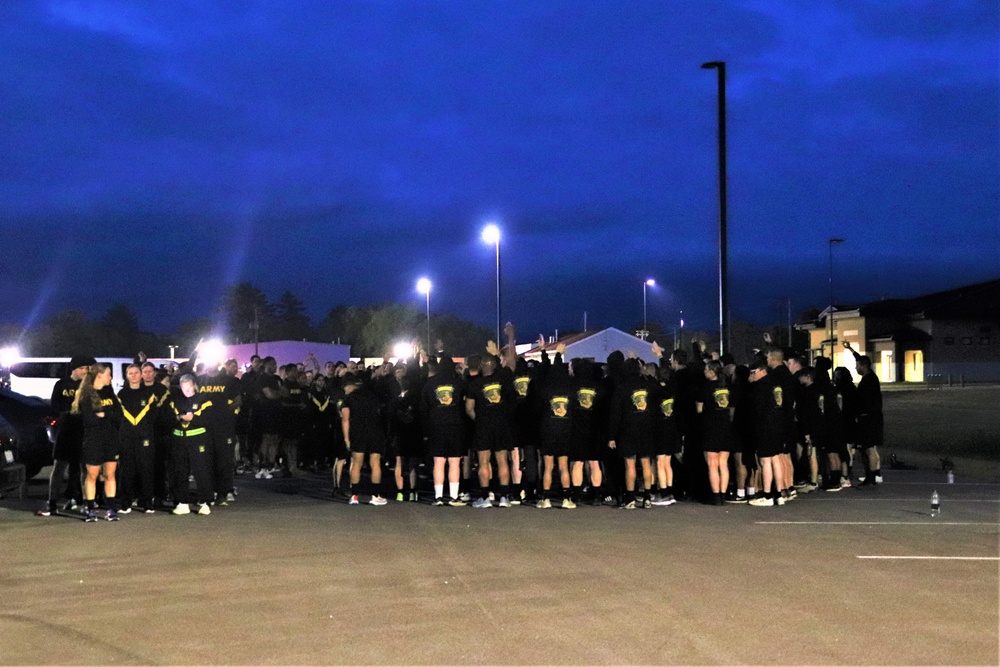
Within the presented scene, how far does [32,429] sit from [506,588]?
11.3m

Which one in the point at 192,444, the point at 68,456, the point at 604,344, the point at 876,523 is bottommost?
the point at 876,523

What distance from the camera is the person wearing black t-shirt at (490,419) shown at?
13.5 meters

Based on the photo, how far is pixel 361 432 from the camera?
45.8 feet

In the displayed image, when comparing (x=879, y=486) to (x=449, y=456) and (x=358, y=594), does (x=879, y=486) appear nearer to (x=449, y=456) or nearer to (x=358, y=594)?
(x=449, y=456)

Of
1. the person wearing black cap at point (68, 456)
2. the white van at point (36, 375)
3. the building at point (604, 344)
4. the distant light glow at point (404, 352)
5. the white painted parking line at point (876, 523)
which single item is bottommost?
the white painted parking line at point (876, 523)

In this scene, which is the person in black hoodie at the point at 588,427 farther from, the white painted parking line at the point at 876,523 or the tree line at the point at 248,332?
the tree line at the point at 248,332

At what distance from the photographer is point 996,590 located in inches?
314

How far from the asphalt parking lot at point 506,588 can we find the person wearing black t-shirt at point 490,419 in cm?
85

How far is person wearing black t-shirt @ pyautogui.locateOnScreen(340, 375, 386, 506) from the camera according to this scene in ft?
45.8

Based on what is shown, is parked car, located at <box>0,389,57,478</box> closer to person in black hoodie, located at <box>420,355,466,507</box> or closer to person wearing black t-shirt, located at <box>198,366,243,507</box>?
person wearing black t-shirt, located at <box>198,366,243,507</box>

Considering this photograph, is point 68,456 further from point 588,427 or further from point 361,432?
point 588,427

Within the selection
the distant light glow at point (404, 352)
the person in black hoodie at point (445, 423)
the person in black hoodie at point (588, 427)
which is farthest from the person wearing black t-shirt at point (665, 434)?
the distant light glow at point (404, 352)

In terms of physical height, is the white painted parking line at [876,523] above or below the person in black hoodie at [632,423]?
below

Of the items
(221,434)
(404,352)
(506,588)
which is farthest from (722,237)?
(404,352)
